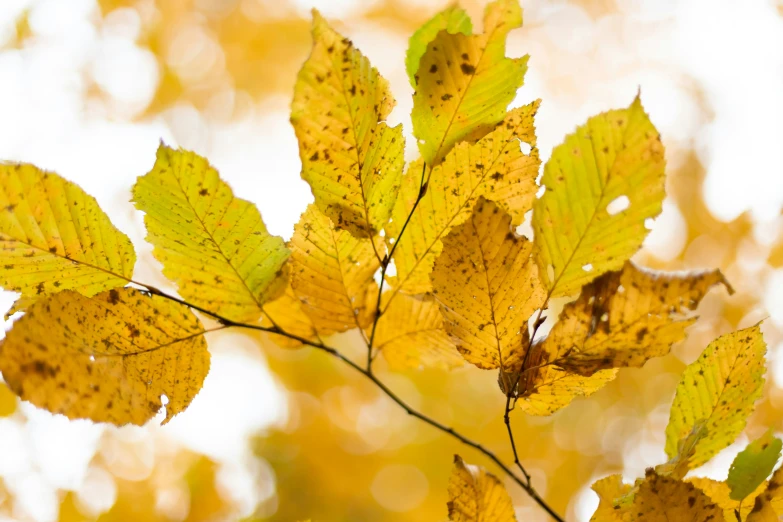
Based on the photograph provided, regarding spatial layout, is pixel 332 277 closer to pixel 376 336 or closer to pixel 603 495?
pixel 376 336

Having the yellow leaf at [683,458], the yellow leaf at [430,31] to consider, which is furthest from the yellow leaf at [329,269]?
the yellow leaf at [683,458]

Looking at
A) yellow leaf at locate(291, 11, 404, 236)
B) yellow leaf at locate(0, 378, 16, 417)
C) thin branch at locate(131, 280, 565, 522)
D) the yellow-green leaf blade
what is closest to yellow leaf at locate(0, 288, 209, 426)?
thin branch at locate(131, 280, 565, 522)

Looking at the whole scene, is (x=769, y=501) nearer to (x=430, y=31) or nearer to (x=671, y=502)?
(x=671, y=502)

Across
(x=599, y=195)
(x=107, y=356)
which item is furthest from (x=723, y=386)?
(x=107, y=356)

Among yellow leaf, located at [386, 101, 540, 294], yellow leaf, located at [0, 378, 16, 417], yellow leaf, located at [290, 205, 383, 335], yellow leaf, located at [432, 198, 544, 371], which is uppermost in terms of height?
yellow leaf, located at [0, 378, 16, 417]

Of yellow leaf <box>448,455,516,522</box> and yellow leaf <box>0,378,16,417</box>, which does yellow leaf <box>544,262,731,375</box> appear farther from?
yellow leaf <box>0,378,16,417</box>

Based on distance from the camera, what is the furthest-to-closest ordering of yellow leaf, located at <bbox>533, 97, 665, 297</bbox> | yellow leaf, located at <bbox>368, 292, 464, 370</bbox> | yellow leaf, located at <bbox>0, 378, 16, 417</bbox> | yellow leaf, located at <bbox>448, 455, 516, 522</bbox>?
yellow leaf, located at <bbox>0, 378, 16, 417</bbox>, yellow leaf, located at <bbox>368, 292, 464, 370</bbox>, yellow leaf, located at <bbox>448, 455, 516, 522</bbox>, yellow leaf, located at <bbox>533, 97, 665, 297</bbox>
